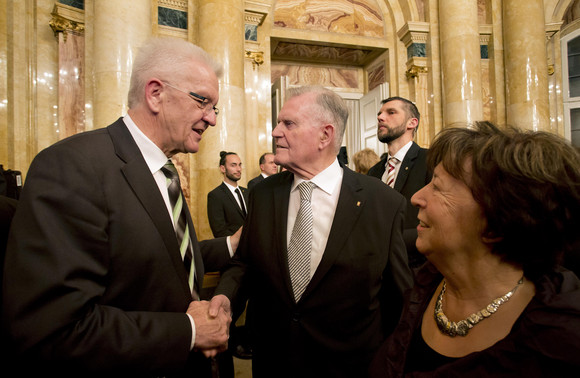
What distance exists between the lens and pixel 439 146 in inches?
50.6

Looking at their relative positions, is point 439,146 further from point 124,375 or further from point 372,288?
point 124,375

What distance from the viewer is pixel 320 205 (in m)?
1.99

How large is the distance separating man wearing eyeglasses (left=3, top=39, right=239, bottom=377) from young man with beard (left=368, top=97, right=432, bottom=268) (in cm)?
203

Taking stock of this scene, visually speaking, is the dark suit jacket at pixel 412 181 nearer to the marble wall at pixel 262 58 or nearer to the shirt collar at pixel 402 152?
the shirt collar at pixel 402 152

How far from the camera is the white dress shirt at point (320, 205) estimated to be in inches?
74.4

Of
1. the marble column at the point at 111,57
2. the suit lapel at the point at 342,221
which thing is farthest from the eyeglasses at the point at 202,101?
the marble column at the point at 111,57

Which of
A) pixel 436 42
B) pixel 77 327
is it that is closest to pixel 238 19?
pixel 436 42

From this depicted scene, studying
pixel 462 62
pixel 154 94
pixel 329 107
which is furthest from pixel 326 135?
pixel 462 62

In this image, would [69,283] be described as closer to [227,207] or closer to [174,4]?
[227,207]

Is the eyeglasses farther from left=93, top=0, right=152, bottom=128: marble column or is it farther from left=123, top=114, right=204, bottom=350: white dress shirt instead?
left=93, top=0, right=152, bottom=128: marble column

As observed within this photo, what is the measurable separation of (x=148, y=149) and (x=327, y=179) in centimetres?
97

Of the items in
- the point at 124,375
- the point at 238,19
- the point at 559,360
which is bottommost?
the point at 124,375

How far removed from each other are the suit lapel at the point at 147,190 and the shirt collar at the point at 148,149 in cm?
5

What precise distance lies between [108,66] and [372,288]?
4759 mm
